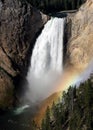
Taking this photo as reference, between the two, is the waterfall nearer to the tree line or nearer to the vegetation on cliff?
the vegetation on cliff

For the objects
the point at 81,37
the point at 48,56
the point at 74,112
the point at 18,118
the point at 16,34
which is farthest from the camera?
the point at 48,56

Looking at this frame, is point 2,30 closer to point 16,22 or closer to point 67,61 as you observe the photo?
point 16,22

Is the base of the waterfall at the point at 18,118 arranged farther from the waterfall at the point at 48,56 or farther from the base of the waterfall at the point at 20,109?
the waterfall at the point at 48,56

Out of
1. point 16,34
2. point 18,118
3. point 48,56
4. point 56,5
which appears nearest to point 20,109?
point 18,118

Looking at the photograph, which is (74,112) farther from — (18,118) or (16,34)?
(16,34)

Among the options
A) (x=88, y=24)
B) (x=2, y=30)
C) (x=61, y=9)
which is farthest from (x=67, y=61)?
(x=61, y=9)

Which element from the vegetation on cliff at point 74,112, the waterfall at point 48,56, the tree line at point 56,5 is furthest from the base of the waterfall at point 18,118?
the tree line at point 56,5
